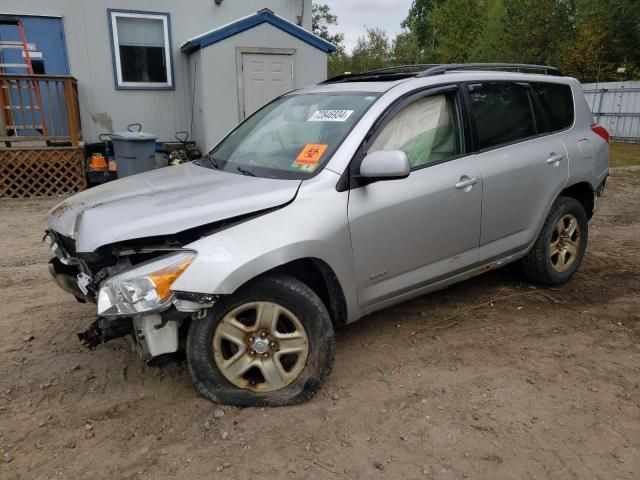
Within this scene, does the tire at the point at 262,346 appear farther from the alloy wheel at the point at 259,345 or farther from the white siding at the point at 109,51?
the white siding at the point at 109,51

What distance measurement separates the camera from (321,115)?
135 inches

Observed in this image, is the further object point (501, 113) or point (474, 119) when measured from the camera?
point (501, 113)

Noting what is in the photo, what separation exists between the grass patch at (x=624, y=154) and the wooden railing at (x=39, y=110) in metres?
11.8

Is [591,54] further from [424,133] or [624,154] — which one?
[424,133]

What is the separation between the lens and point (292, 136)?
137 inches

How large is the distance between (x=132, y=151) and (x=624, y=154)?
43.6 feet

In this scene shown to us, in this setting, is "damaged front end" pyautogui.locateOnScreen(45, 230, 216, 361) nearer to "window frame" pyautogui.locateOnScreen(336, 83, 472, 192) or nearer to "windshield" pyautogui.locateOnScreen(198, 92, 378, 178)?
"windshield" pyautogui.locateOnScreen(198, 92, 378, 178)

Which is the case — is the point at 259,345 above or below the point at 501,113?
below

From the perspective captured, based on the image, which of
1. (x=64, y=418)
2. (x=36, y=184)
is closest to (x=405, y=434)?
(x=64, y=418)

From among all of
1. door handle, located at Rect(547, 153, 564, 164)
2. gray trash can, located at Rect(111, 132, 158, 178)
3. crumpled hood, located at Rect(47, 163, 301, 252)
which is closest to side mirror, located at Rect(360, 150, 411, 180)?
crumpled hood, located at Rect(47, 163, 301, 252)

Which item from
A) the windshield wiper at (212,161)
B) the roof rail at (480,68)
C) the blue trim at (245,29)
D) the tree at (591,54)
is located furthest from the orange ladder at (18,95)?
the tree at (591,54)

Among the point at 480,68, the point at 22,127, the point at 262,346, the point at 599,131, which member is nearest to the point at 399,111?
the point at 480,68

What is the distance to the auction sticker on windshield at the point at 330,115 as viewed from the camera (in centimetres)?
326

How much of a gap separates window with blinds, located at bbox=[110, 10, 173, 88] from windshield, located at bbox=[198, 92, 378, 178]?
264 inches
